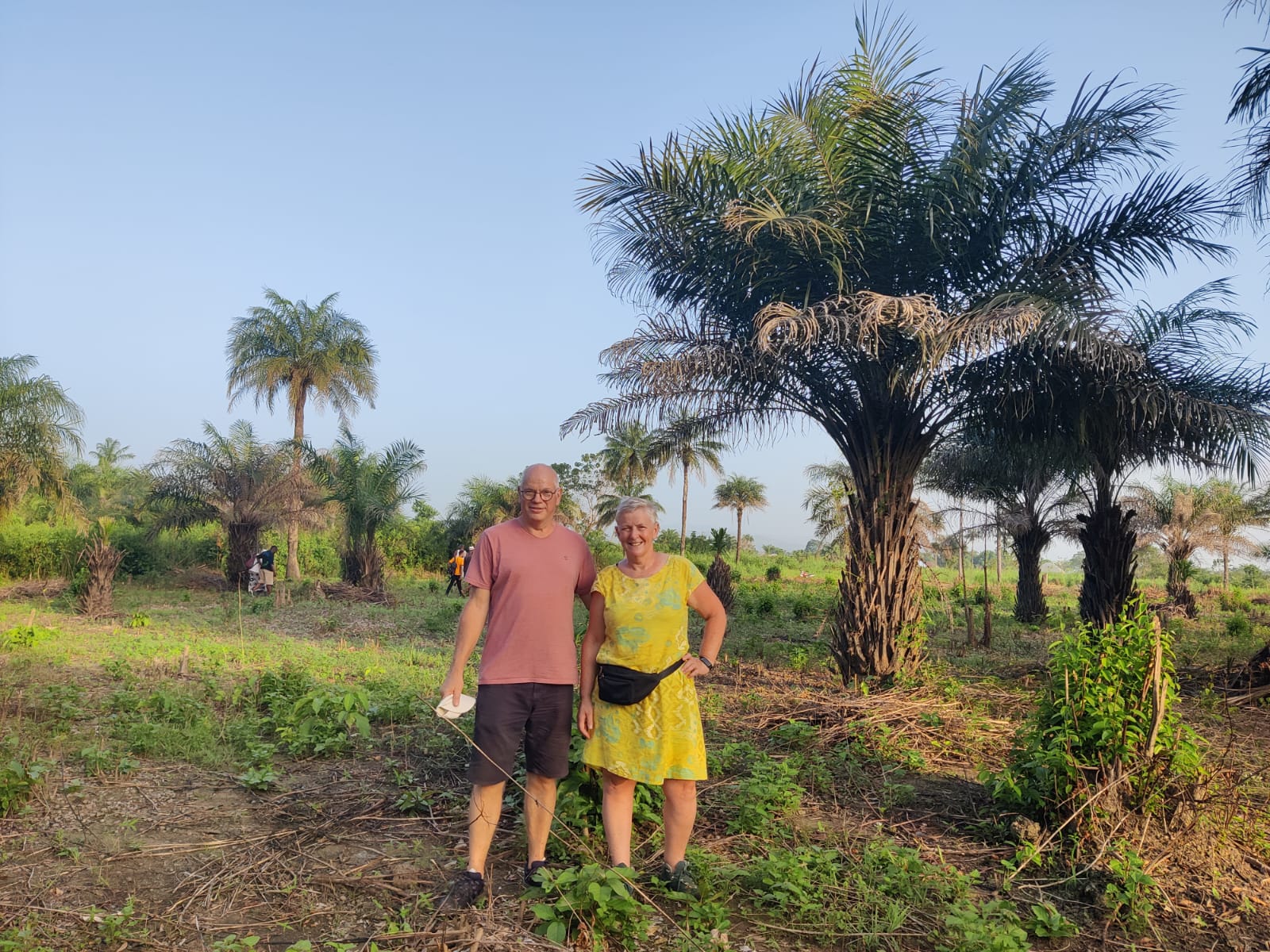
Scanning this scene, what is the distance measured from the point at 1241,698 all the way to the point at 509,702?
7.70 meters

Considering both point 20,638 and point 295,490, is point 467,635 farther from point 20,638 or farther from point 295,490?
point 295,490

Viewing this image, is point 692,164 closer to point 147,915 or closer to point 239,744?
point 239,744

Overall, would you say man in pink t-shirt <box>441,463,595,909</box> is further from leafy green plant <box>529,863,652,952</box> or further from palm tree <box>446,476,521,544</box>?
palm tree <box>446,476,521,544</box>

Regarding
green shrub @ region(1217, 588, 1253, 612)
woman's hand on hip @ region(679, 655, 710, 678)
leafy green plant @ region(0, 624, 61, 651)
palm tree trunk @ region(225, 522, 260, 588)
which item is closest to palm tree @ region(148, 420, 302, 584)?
palm tree trunk @ region(225, 522, 260, 588)

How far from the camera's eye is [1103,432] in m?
8.48

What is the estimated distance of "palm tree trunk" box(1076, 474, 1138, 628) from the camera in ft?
36.2

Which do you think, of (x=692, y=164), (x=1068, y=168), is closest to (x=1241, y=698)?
(x=1068, y=168)

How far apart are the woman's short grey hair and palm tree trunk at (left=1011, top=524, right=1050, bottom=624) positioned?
1599 cm

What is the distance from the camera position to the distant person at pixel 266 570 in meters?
20.0

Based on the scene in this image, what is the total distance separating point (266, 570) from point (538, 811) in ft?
61.6

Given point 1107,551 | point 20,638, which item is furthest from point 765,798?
point 20,638

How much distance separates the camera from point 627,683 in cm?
342

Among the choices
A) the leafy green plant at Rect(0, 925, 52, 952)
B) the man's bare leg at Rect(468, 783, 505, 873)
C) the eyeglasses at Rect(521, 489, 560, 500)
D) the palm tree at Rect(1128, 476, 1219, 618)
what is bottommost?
the leafy green plant at Rect(0, 925, 52, 952)

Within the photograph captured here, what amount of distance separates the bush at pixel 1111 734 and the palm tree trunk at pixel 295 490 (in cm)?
2125
